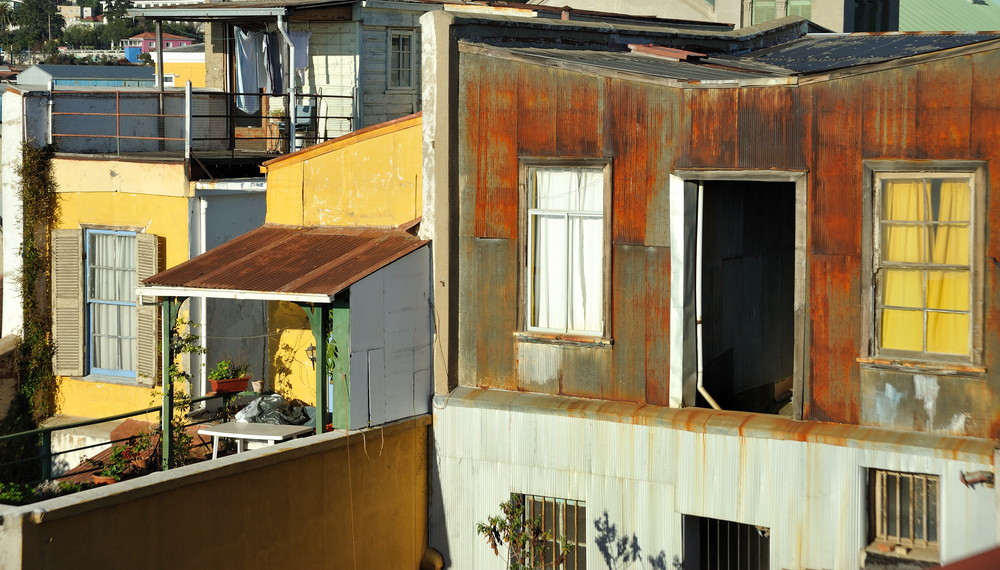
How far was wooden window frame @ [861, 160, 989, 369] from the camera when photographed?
9.33 meters

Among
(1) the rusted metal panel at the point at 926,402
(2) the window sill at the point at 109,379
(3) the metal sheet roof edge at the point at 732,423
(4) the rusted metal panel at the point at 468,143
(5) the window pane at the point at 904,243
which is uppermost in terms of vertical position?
(4) the rusted metal panel at the point at 468,143

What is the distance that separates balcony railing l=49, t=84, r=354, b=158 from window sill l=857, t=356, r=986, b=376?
8.82 m

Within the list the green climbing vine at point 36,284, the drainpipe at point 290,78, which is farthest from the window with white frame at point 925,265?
the green climbing vine at point 36,284

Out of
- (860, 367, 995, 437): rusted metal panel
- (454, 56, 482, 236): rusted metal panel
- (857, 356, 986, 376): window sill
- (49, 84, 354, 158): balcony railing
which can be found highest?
(49, 84, 354, 158): balcony railing

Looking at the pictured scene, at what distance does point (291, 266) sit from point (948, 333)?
5932mm

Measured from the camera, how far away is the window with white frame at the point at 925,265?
9430 mm

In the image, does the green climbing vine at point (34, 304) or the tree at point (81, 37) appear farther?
the tree at point (81, 37)

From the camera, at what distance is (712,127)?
10.3 meters

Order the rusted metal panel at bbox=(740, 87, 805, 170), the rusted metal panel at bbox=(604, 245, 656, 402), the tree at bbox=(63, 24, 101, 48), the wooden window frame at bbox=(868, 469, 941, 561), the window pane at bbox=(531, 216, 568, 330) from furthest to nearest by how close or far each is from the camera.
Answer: the tree at bbox=(63, 24, 101, 48), the window pane at bbox=(531, 216, 568, 330), the rusted metal panel at bbox=(604, 245, 656, 402), the rusted metal panel at bbox=(740, 87, 805, 170), the wooden window frame at bbox=(868, 469, 941, 561)

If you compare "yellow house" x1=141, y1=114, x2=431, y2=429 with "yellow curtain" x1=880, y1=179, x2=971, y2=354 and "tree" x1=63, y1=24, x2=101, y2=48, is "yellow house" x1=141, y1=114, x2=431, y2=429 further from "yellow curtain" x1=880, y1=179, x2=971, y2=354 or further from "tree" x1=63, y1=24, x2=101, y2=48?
"tree" x1=63, y1=24, x2=101, y2=48

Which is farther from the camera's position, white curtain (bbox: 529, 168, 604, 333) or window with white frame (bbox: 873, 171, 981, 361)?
white curtain (bbox: 529, 168, 604, 333)

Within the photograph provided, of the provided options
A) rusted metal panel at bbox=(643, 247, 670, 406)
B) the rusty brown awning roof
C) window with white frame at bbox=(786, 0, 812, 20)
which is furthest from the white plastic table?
window with white frame at bbox=(786, 0, 812, 20)

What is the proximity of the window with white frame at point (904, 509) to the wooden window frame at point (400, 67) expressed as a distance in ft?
39.1

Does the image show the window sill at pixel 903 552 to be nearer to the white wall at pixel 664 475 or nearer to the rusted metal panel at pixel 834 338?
the white wall at pixel 664 475
